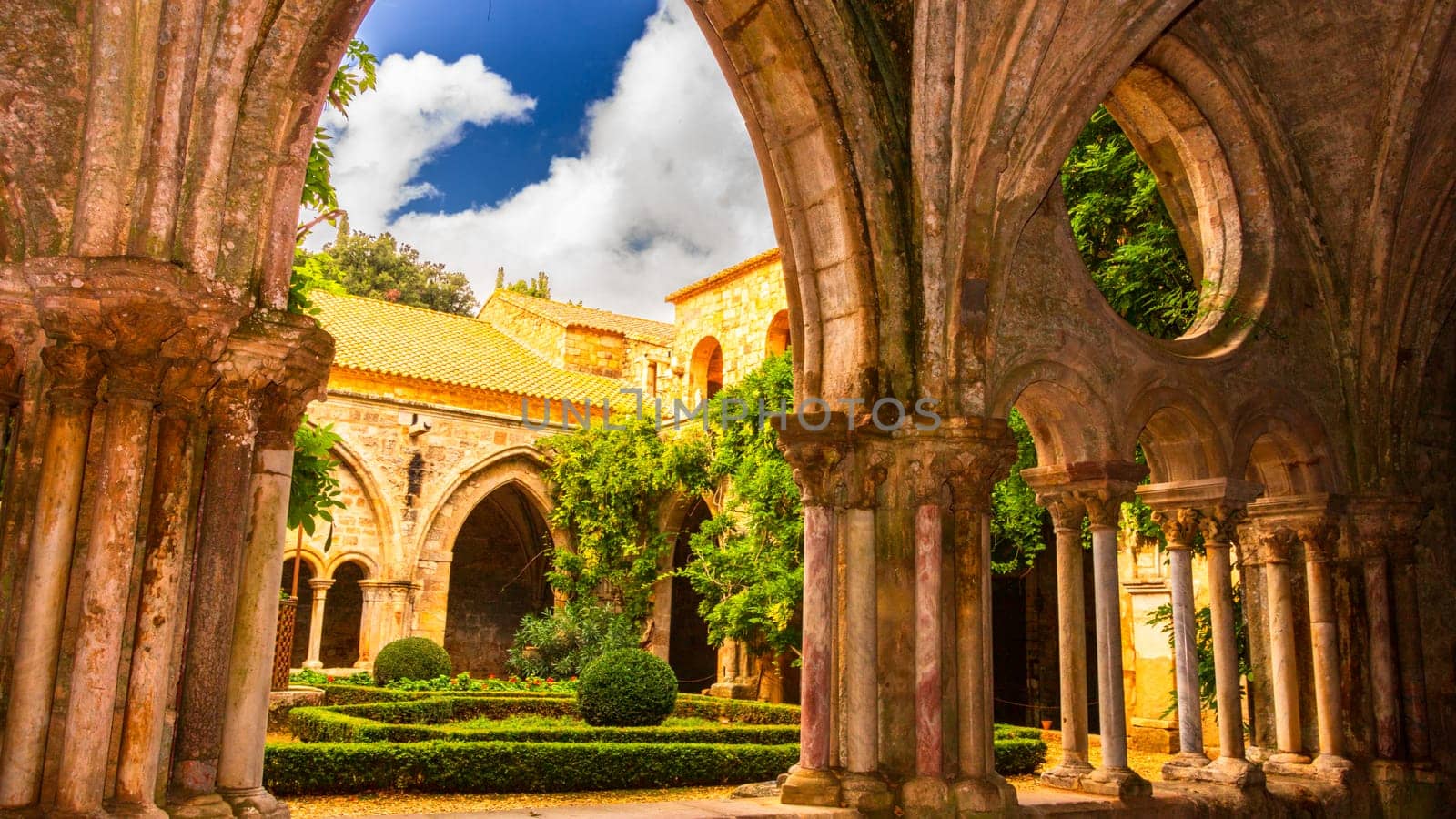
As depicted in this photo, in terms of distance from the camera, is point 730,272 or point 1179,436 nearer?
point 1179,436

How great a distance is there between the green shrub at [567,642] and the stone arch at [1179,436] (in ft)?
31.7

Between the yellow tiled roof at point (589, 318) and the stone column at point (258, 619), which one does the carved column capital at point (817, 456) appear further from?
the yellow tiled roof at point (589, 318)

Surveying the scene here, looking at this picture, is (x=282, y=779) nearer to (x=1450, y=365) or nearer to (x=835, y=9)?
(x=835, y=9)

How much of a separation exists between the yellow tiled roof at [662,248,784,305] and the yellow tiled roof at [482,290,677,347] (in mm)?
1832

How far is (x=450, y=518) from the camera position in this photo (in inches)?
670

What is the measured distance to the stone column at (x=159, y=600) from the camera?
337 centimetres

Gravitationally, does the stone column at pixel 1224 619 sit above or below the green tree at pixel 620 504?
below

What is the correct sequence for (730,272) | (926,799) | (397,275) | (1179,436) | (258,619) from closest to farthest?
(258,619)
(926,799)
(1179,436)
(730,272)
(397,275)

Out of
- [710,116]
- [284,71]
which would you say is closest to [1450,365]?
[284,71]

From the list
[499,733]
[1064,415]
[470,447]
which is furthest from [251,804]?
[470,447]

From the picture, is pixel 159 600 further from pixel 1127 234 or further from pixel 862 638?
pixel 1127 234

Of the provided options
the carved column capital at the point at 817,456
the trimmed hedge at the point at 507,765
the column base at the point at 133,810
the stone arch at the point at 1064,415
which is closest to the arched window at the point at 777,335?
the trimmed hedge at the point at 507,765

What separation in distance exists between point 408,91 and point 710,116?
32.5 feet

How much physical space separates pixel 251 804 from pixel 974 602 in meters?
3.36
